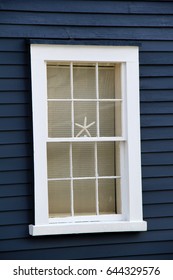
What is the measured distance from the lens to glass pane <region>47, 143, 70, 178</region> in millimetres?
7000

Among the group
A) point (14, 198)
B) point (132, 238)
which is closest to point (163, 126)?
point (132, 238)

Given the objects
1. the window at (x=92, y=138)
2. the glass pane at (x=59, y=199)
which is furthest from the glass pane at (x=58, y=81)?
the glass pane at (x=59, y=199)

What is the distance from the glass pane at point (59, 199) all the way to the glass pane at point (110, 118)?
0.63 meters

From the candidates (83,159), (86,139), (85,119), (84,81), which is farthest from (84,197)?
(84,81)

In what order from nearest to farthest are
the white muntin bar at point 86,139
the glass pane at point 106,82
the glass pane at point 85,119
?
Answer: the white muntin bar at point 86,139, the glass pane at point 85,119, the glass pane at point 106,82

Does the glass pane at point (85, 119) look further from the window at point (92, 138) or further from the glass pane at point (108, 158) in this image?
the glass pane at point (108, 158)

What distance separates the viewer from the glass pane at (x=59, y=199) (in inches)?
276

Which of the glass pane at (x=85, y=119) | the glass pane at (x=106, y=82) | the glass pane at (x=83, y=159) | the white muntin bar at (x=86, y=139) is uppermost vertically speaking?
the glass pane at (x=106, y=82)

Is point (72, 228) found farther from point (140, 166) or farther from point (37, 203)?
point (140, 166)

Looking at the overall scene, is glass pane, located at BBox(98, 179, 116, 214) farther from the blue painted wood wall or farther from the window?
the blue painted wood wall

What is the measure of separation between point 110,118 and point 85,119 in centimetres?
26

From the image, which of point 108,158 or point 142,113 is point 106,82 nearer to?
point 142,113

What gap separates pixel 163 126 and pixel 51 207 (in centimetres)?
133

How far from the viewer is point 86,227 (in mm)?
6930
